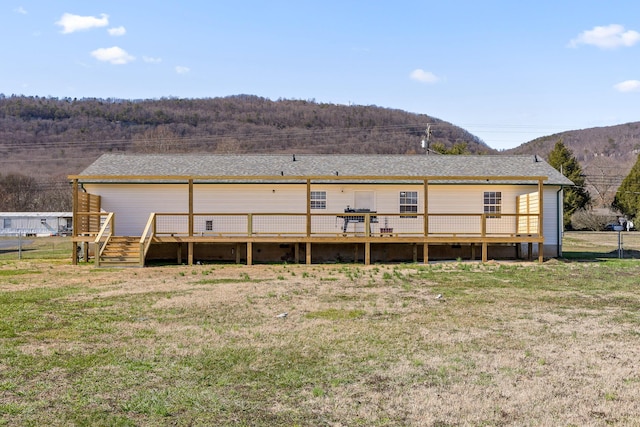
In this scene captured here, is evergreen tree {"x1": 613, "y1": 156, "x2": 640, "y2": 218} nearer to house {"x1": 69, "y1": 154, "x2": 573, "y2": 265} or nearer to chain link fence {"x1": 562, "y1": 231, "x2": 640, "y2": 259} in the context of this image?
chain link fence {"x1": 562, "y1": 231, "x2": 640, "y2": 259}

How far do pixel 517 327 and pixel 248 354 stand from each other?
3.90 metres

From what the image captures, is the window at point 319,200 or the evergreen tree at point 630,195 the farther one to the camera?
the evergreen tree at point 630,195

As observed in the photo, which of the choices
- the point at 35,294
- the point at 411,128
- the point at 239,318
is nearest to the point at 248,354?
the point at 239,318

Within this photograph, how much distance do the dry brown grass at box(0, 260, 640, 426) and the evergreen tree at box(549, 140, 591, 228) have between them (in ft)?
143

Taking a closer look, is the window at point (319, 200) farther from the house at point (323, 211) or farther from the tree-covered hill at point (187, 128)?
the tree-covered hill at point (187, 128)

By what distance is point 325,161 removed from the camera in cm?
2384

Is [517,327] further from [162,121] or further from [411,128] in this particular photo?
[162,121]

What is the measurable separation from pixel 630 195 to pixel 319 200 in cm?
4652

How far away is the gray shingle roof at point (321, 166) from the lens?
2233 centimetres

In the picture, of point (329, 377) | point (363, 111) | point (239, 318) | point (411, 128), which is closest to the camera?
point (329, 377)

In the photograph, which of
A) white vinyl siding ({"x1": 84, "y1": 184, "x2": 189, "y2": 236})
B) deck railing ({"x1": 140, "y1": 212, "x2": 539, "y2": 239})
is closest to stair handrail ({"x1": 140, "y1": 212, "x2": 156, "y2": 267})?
deck railing ({"x1": 140, "y1": 212, "x2": 539, "y2": 239})

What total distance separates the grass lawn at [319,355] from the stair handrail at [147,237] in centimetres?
481

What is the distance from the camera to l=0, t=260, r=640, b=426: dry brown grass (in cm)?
491

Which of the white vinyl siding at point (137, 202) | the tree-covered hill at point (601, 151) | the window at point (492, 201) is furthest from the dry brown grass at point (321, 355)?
the tree-covered hill at point (601, 151)
